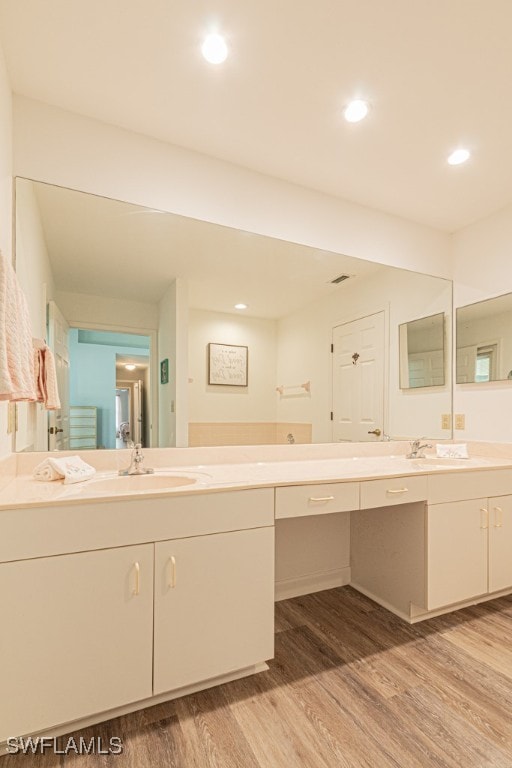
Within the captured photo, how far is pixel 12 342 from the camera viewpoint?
117cm

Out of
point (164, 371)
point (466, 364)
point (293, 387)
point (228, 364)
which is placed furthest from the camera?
point (466, 364)

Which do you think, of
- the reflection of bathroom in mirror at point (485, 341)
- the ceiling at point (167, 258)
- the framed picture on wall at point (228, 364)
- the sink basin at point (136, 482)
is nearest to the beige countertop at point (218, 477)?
the sink basin at point (136, 482)

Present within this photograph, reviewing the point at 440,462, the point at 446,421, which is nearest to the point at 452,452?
the point at 440,462

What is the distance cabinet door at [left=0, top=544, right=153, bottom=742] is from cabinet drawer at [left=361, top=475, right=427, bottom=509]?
3.12 feet

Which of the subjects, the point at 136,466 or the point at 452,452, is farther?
the point at 452,452

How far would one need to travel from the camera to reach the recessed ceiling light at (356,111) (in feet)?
5.52

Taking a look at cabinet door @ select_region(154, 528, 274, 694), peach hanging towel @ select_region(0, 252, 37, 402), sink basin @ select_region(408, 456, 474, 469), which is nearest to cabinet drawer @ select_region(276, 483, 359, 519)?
cabinet door @ select_region(154, 528, 274, 694)

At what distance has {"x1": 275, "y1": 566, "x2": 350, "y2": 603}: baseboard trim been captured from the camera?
2.22 metres

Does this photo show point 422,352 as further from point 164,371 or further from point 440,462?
point 164,371

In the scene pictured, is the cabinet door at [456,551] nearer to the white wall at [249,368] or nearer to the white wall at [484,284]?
the white wall at [484,284]

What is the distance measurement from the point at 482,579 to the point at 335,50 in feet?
8.35

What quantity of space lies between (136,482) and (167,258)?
111cm

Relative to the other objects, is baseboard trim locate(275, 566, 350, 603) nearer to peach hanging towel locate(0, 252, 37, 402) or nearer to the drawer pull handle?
the drawer pull handle

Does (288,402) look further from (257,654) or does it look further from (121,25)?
(121,25)
